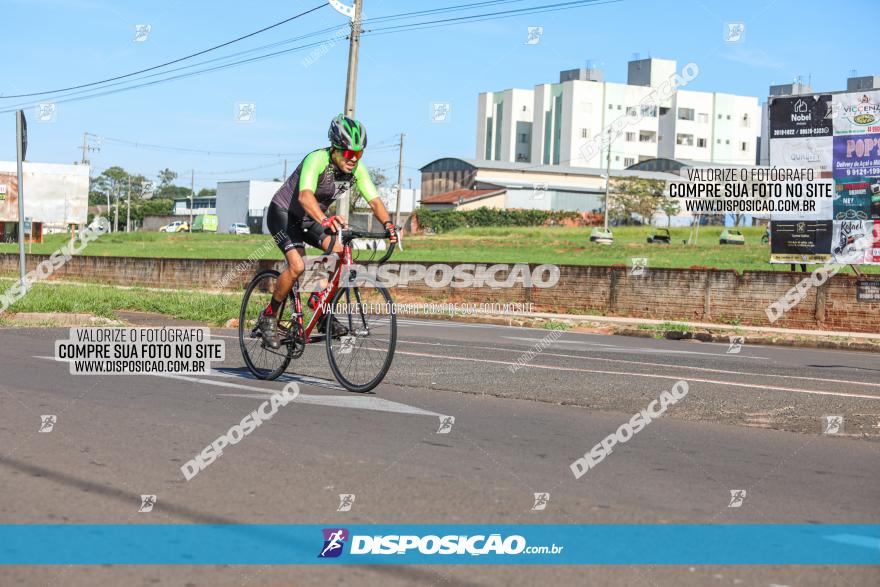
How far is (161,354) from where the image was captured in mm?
10422

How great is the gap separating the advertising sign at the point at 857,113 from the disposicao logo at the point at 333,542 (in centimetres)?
2066

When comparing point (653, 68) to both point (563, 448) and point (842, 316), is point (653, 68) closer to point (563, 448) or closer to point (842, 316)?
point (842, 316)

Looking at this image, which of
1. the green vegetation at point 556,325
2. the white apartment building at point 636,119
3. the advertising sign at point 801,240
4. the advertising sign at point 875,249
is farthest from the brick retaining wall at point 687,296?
the white apartment building at point 636,119

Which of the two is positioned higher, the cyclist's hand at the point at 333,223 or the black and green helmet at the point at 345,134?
the black and green helmet at the point at 345,134

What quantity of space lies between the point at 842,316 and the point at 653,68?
397 ft

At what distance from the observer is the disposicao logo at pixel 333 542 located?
365 centimetres

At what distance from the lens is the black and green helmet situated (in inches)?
301

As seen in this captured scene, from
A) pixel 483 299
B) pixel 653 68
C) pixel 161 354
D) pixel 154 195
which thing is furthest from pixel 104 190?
pixel 161 354

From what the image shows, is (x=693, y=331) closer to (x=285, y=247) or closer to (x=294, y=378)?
(x=294, y=378)

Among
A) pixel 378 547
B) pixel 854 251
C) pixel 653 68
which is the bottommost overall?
pixel 378 547

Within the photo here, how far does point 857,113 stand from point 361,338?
17415mm

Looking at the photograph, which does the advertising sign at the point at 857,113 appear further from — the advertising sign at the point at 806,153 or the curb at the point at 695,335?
the curb at the point at 695,335

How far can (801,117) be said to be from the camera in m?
22.6

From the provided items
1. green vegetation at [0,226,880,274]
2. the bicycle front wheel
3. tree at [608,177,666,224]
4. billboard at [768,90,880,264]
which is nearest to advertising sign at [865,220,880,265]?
billboard at [768,90,880,264]
